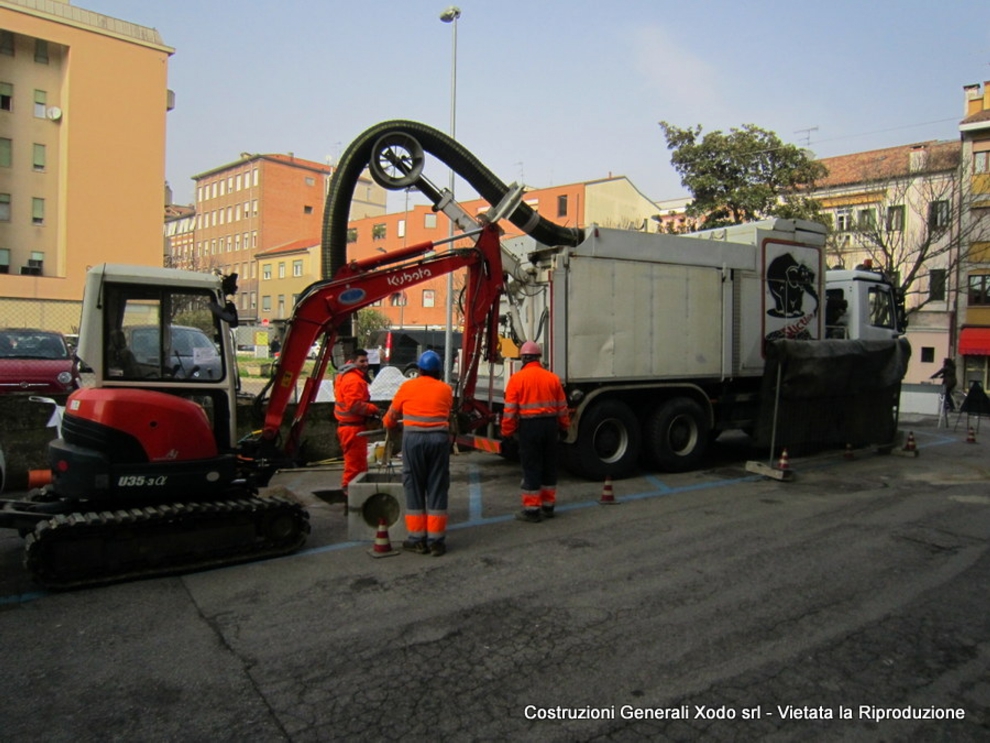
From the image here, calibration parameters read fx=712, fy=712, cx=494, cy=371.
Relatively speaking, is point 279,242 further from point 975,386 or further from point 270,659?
point 270,659

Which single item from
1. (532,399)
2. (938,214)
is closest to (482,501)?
(532,399)

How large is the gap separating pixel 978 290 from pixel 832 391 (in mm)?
29846

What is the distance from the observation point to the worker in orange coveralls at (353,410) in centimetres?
757

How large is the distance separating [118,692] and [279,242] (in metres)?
79.8

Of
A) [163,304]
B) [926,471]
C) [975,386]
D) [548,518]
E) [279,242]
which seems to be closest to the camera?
[163,304]

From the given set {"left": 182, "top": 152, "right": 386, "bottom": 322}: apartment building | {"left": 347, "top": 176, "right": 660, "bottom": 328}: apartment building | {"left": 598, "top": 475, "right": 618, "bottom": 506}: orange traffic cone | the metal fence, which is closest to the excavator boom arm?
{"left": 598, "top": 475, "right": 618, "bottom": 506}: orange traffic cone

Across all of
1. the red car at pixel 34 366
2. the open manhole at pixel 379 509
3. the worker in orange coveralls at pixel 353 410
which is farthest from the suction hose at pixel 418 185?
the red car at pixel 34 366

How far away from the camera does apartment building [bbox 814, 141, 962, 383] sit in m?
29.6

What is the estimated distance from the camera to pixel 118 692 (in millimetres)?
3752

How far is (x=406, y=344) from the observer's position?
90.4 feet

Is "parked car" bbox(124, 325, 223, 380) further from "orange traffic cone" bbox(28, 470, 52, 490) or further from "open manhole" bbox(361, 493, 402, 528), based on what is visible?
"open manhole" bbox(361, 493, 402, 528)

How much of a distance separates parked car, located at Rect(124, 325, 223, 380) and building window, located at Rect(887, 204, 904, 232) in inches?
1201

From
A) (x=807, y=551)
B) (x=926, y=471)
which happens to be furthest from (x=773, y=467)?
(x=807, y=551)

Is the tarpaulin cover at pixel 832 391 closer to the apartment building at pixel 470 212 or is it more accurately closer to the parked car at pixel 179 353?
the parked car at pixel 179 353
